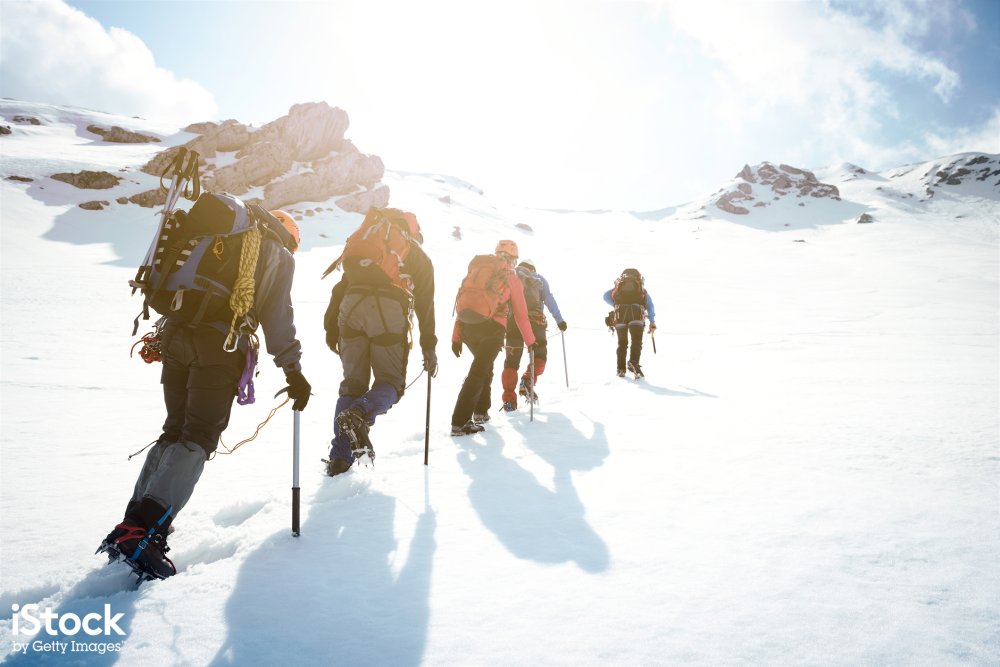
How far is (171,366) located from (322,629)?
1.82 meters

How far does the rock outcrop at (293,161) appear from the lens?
173ft

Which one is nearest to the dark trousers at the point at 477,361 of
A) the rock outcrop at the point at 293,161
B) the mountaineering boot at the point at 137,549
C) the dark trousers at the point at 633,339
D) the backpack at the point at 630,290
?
the mountaineering boot at the point at 137,549

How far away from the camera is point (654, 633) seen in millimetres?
1790

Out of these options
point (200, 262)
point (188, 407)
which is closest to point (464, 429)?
point (188, 407)

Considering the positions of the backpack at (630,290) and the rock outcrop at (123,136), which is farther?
the rock outcrop at (123,136)

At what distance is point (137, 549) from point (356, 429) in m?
1.57

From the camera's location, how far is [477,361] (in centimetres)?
532

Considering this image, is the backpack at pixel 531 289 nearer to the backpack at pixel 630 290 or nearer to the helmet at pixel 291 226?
the backpack at pixel 630 290

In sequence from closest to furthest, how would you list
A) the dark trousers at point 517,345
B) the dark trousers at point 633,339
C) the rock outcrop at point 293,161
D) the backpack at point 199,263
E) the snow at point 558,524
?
1. the snow at point 558,524
2. the backpack at point 199,263
3. the dark trousers at point 517,345
4. the dark trousers at point 633,339
5. the rock outcrop at point 293,161

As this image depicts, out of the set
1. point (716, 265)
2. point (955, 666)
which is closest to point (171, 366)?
point (955, 666)

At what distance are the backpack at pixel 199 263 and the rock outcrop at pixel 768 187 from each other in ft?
374

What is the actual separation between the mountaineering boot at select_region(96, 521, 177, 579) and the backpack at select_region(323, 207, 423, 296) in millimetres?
2309

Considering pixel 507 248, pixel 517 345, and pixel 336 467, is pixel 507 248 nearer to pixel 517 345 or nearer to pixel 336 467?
pixel 517 345

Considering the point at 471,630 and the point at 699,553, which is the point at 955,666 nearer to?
the point at 699,553
